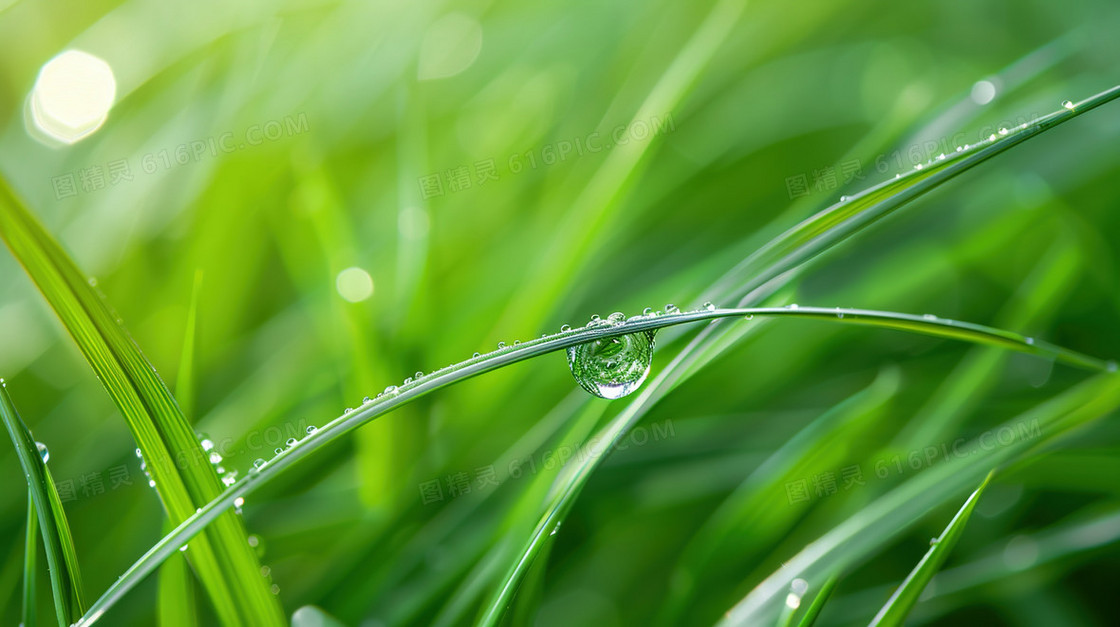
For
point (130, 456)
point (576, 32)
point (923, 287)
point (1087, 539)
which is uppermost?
point (576, 32)

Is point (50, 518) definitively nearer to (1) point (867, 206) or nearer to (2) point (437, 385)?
(2) point (437, 385)

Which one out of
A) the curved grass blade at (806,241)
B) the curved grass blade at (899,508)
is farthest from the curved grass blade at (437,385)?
the curved grass blade at (899,508)

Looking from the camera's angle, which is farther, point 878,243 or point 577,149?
point 577,149

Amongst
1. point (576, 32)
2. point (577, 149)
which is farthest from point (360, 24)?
point (577, 149)

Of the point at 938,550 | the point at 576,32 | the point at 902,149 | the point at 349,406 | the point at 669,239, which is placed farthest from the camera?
the point at 576,32

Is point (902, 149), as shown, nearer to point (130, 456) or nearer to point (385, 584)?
point (385, 584)

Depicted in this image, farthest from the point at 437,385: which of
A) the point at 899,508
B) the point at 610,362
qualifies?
the point at 899,508

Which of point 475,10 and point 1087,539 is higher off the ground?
point 475,10

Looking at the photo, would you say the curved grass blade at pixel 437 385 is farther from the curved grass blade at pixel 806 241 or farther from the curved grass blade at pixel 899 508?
the curved grass blade at pixel 899 508
